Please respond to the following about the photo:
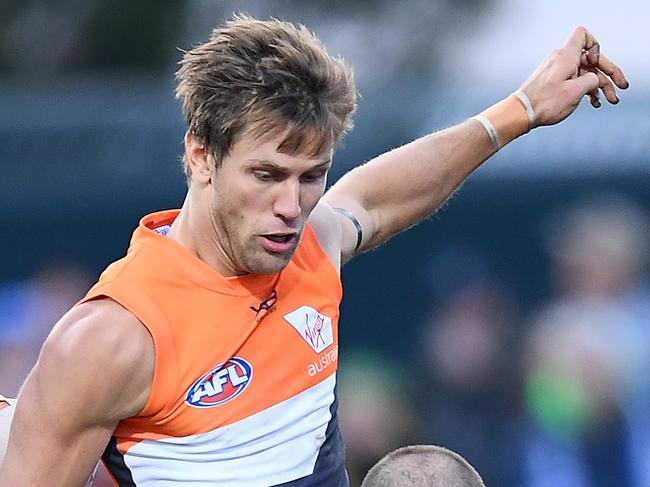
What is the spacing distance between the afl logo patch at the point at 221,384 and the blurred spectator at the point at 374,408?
346 cm

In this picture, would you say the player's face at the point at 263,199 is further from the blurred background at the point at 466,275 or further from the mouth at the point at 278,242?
the blurred background at the point at 466,275

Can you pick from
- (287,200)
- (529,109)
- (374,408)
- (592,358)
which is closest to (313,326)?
(287,200)

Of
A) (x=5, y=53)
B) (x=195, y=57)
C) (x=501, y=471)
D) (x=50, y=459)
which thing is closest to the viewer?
(x=50, y=459)

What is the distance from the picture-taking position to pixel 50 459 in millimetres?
2850

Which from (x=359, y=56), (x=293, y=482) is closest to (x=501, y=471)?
(x=293, y=482)

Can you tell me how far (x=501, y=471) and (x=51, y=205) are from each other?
2.54 m

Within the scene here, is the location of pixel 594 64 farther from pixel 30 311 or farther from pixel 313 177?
pixel 30 311

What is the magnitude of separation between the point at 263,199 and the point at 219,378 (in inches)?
16.3

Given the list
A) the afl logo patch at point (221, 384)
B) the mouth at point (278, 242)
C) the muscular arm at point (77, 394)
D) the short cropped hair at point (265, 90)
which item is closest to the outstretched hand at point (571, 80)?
the short cropped hair at point (265, 90)

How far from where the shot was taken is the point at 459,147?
12.7ft

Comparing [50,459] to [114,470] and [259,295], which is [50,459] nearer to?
[114,470]

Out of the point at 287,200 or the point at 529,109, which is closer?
the point at 287,200

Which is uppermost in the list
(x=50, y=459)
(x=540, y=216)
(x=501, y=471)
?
(x=50, y=459)

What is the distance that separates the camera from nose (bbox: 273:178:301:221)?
9.68 feet
